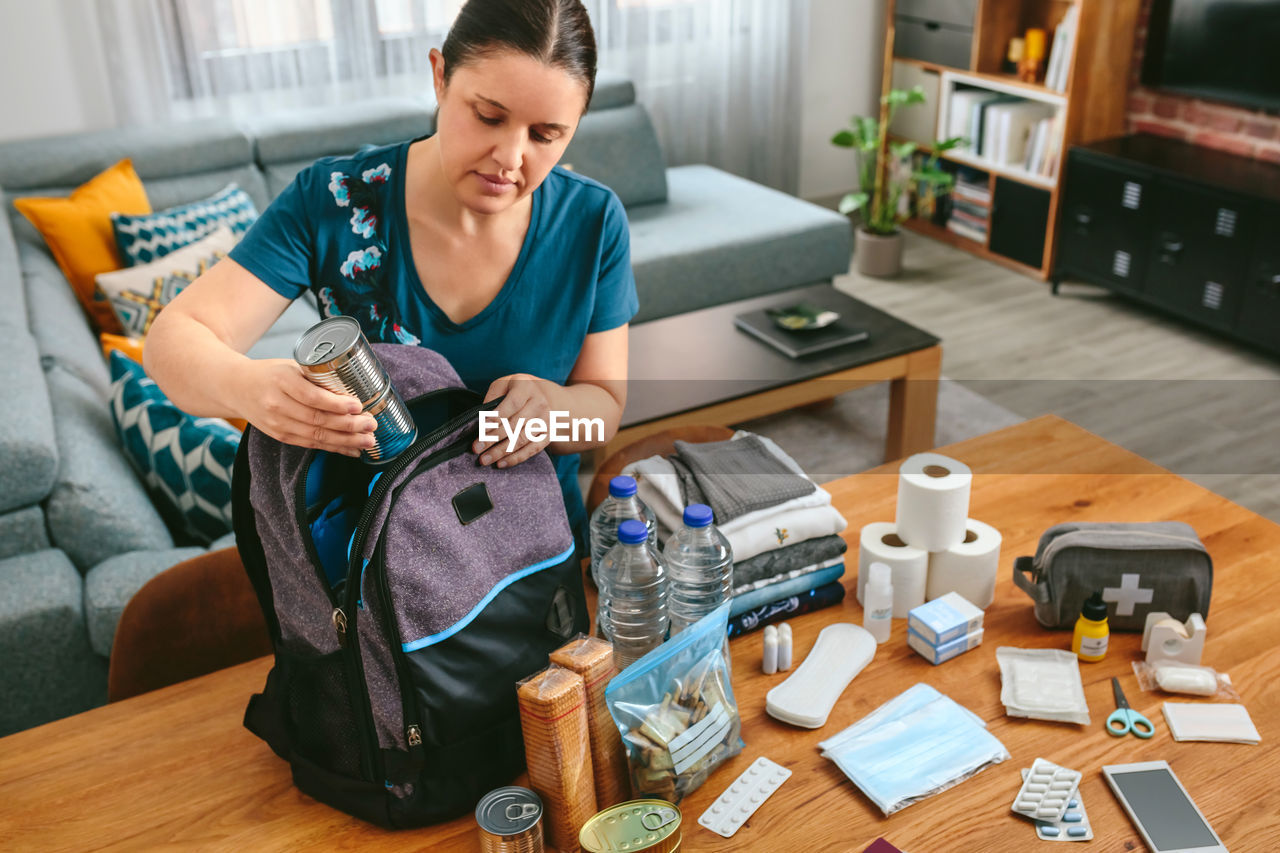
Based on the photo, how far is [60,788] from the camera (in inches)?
41.5

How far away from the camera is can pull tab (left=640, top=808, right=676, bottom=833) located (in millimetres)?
908

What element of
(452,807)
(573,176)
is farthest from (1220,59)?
(452,807)

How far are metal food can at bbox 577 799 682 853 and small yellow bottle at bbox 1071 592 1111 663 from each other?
539 millimetres

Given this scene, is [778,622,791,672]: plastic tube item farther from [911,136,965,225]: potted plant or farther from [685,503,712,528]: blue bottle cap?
[911,136,965,225]: potted plant

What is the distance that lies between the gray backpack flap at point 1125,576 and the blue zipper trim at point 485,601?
1.90 feet

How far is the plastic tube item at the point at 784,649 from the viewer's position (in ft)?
3.84

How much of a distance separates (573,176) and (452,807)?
2.32ft

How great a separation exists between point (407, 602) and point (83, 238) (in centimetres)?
251

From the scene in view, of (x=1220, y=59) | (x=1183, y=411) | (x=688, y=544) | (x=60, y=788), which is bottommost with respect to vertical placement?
(x=1183, y=411)

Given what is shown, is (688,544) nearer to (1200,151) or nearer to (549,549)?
(549,549)

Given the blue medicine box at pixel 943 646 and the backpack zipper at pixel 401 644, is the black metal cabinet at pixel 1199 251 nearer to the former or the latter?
the blue medicine box at pixel 943 646

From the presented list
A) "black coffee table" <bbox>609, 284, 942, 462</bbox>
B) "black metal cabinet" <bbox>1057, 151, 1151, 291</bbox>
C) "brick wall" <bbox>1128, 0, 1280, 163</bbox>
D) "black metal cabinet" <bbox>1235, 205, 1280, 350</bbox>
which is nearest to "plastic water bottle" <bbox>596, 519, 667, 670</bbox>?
"black coffee table" <bbox>609, 284, 942, 462</bbox>

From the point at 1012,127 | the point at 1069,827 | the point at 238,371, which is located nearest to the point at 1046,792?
the point at 1069,827

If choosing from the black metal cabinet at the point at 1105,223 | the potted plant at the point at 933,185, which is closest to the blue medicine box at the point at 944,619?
the black metal cabinet at the point at 1105,223
